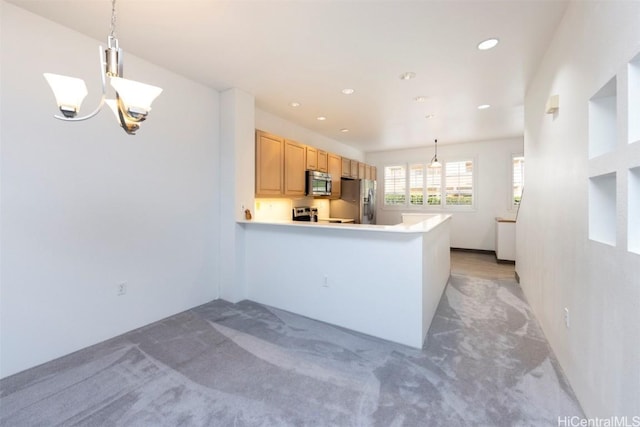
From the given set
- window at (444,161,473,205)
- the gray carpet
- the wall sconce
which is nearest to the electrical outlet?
the gray carpet

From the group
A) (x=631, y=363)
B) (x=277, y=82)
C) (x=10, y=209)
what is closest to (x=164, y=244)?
(x=10, y=209)

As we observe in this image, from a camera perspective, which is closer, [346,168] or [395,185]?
[346,168]

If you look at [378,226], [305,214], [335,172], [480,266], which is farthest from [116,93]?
[480,266]

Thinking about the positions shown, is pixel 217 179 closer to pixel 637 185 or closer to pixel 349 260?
pixel 349 260

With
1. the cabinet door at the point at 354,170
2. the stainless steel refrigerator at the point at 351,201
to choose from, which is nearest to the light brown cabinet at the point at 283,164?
the stainless steel refrigerator at the point at 351,201

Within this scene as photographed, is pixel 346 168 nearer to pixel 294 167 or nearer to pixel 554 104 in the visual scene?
pixel 294 167

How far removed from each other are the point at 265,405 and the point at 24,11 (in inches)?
128

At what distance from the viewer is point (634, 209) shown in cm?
120

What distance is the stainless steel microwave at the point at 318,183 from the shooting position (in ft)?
14.7

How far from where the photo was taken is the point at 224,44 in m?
2.41

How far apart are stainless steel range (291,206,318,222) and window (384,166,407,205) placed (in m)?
3.02

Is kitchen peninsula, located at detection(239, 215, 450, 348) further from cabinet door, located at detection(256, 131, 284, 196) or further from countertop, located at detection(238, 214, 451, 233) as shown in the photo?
cabinet door, located at detection(256, 131, 284, 196)

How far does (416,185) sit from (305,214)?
11.8 feet

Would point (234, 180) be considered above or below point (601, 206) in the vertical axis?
above
